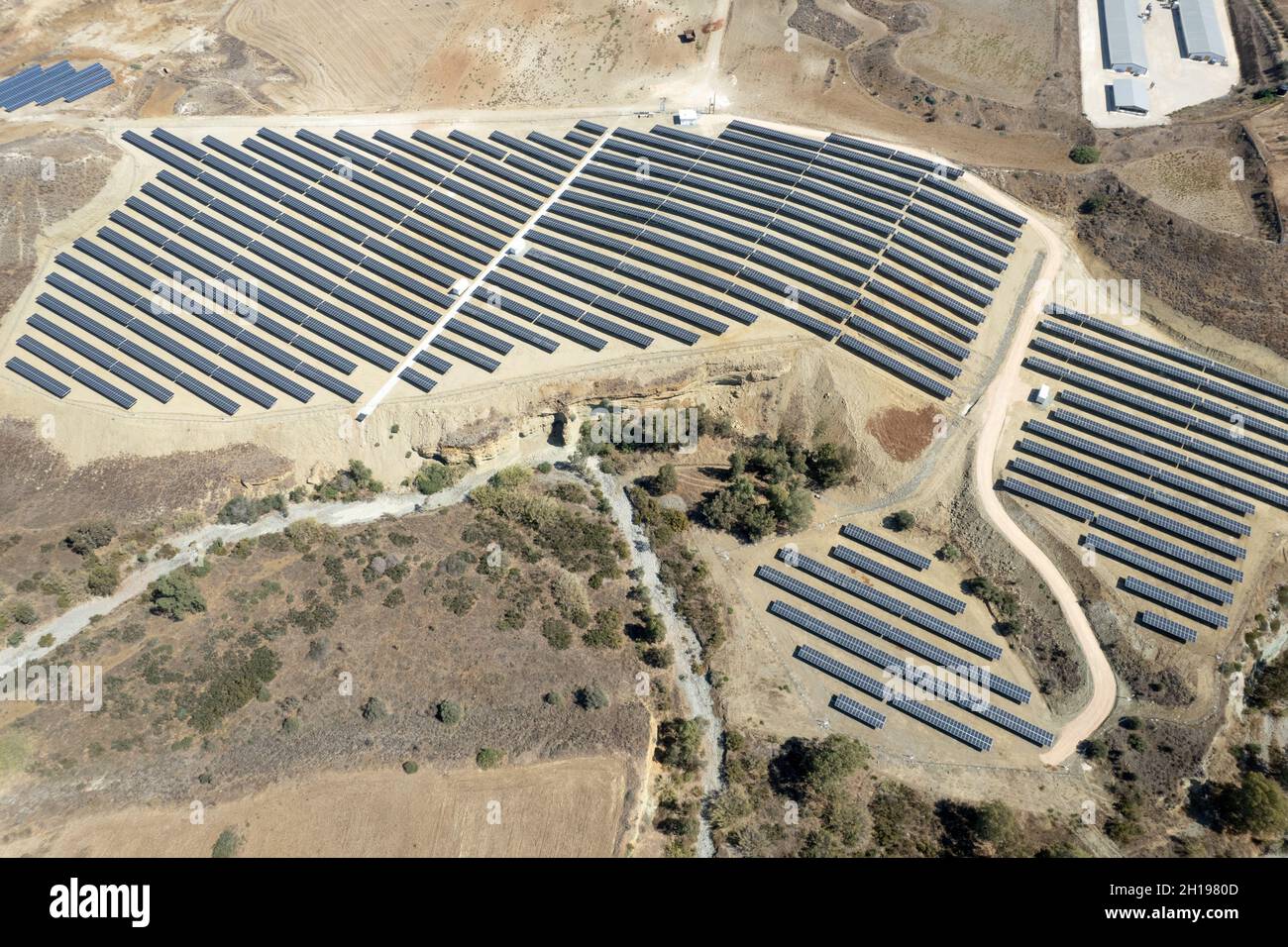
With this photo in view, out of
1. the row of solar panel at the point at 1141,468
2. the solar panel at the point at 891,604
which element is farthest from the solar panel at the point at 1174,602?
the solar panel at the point at 891,604

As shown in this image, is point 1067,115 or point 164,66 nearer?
point 1067,115

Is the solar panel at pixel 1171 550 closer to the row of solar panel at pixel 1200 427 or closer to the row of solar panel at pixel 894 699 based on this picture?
Result: the row of solar panel at pixel 1200 427

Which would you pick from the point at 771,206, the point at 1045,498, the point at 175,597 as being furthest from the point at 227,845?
the point at 771,206

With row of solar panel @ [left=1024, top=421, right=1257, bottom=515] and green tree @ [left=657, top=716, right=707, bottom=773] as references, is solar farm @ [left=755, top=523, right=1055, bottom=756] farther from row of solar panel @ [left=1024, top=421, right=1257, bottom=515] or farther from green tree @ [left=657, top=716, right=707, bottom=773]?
row of solar panel @ [left=1024, top=421, right=1257, bottom=515]

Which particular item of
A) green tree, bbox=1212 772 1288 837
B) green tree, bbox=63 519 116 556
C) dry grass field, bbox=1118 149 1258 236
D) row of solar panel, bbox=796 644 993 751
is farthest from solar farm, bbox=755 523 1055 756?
green tree, bbox=63 519 116 556
